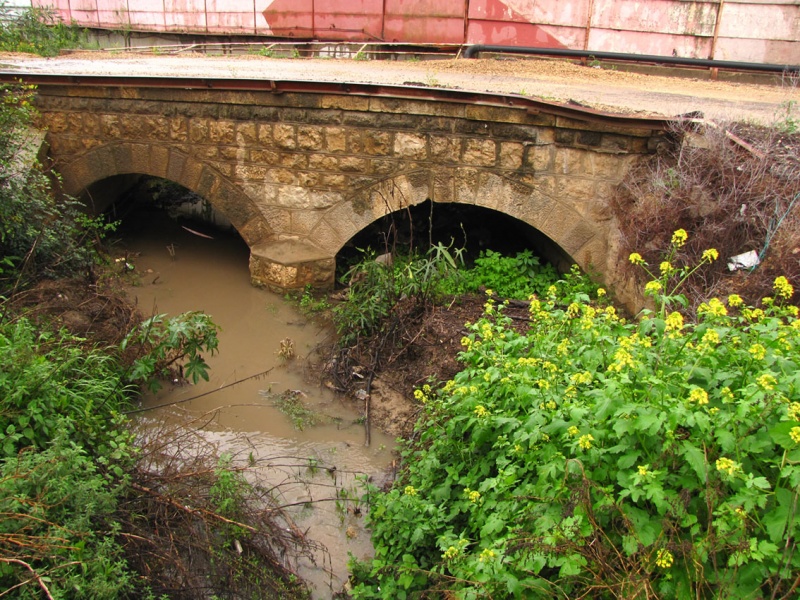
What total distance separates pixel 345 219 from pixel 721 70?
587 centimetres

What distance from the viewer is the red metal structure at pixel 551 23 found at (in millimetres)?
9773

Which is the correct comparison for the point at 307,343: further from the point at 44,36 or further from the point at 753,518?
the point at 44,36

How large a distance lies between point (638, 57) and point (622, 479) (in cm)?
811

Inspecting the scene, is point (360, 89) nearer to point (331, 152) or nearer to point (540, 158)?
point (331, 152)

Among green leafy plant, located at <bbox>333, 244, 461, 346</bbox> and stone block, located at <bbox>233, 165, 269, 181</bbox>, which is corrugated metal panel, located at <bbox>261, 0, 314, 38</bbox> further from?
green leafy plant, located at <bbox>333, 244, 461, 346</bbox>

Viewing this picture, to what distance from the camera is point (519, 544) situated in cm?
282

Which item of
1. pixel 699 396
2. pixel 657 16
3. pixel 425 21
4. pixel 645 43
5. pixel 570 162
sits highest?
pixel 657 16

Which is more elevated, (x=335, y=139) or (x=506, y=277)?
(x=335, y=139)

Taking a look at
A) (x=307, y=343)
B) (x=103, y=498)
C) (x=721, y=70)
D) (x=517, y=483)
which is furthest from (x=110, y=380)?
(x=721, y=70)

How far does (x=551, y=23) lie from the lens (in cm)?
1036

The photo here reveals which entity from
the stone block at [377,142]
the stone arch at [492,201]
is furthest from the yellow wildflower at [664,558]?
the stone block at [377,142]

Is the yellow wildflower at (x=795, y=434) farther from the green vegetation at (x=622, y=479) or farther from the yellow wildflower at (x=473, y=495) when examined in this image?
the yellow wildflower at (x=473, y=495)

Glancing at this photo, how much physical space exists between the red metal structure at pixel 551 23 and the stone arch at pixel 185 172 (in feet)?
17.5

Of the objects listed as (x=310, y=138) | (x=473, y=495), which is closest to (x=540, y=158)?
(x=310, y=138)
